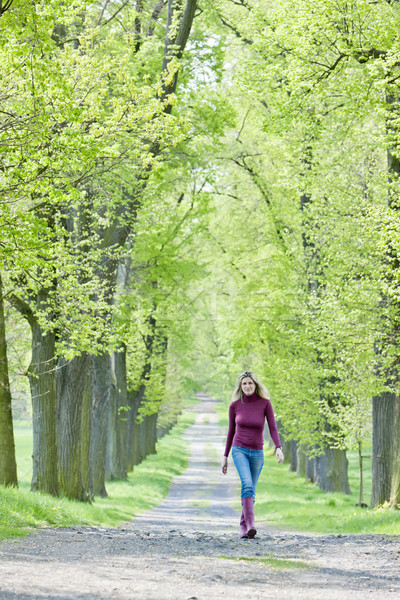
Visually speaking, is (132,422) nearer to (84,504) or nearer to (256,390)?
(84,504)

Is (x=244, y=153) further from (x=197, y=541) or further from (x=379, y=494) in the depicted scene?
(x=197, y=541)

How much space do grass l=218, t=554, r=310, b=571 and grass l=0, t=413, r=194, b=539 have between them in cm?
276

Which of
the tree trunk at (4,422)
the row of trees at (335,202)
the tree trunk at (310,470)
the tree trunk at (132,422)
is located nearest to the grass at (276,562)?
the row of trees at (335,202)

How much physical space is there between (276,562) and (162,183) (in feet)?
42.4

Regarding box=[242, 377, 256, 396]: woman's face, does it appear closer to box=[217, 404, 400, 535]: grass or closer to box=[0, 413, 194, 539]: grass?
box=[0, 413, 194, 539]: grass

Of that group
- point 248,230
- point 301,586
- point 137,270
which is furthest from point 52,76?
point 248,230

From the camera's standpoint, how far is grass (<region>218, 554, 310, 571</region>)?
6.70 metres

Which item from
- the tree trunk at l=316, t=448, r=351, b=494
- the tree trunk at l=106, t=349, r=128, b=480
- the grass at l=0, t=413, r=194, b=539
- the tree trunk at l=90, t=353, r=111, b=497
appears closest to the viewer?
the grass at l=0, t=413, r=194, b=539

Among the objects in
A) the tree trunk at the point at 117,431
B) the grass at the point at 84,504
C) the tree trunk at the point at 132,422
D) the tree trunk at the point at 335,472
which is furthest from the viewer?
the tree trunk at the point at 132,422

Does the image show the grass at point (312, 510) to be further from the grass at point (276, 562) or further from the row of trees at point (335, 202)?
the grass at point (276, 562)

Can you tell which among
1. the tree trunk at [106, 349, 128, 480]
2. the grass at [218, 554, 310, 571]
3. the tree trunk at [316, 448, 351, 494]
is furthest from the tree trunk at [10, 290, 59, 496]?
the tree trunk at [316, 448, 351, 494]

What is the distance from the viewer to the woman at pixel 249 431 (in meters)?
9.00

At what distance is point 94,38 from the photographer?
12867mm

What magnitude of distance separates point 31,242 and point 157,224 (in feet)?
36.0
